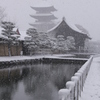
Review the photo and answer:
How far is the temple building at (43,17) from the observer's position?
60.8m

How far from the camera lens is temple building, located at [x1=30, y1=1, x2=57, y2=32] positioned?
60.8 metres

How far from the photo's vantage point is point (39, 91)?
8.90 m

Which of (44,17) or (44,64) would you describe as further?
(44,17)

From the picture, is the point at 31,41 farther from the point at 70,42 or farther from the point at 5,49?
the point at 70,42

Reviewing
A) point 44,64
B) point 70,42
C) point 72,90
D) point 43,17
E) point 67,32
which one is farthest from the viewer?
point 43,17

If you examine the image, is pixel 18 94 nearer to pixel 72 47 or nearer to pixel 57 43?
pixel 57 43

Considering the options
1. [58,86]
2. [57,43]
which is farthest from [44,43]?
[58,86]

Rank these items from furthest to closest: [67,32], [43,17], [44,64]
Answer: [43,17]
[67,32]
[44,64]

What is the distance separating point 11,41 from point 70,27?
23.3 meters

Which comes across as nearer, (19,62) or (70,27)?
(19,62)

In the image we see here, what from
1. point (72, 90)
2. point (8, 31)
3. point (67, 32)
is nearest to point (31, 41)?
point (8, 31)

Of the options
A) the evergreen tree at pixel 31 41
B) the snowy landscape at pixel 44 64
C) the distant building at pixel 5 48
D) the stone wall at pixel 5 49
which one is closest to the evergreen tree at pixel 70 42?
the snowy landscape at pixel 44 64

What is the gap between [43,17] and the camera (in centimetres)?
6172

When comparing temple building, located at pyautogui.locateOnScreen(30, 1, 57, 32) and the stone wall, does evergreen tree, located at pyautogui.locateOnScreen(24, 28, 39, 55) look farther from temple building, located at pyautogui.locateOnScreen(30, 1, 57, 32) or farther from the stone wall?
temple building, located at pyautogui.locateOnScreen(30, 1, 57, 32)
